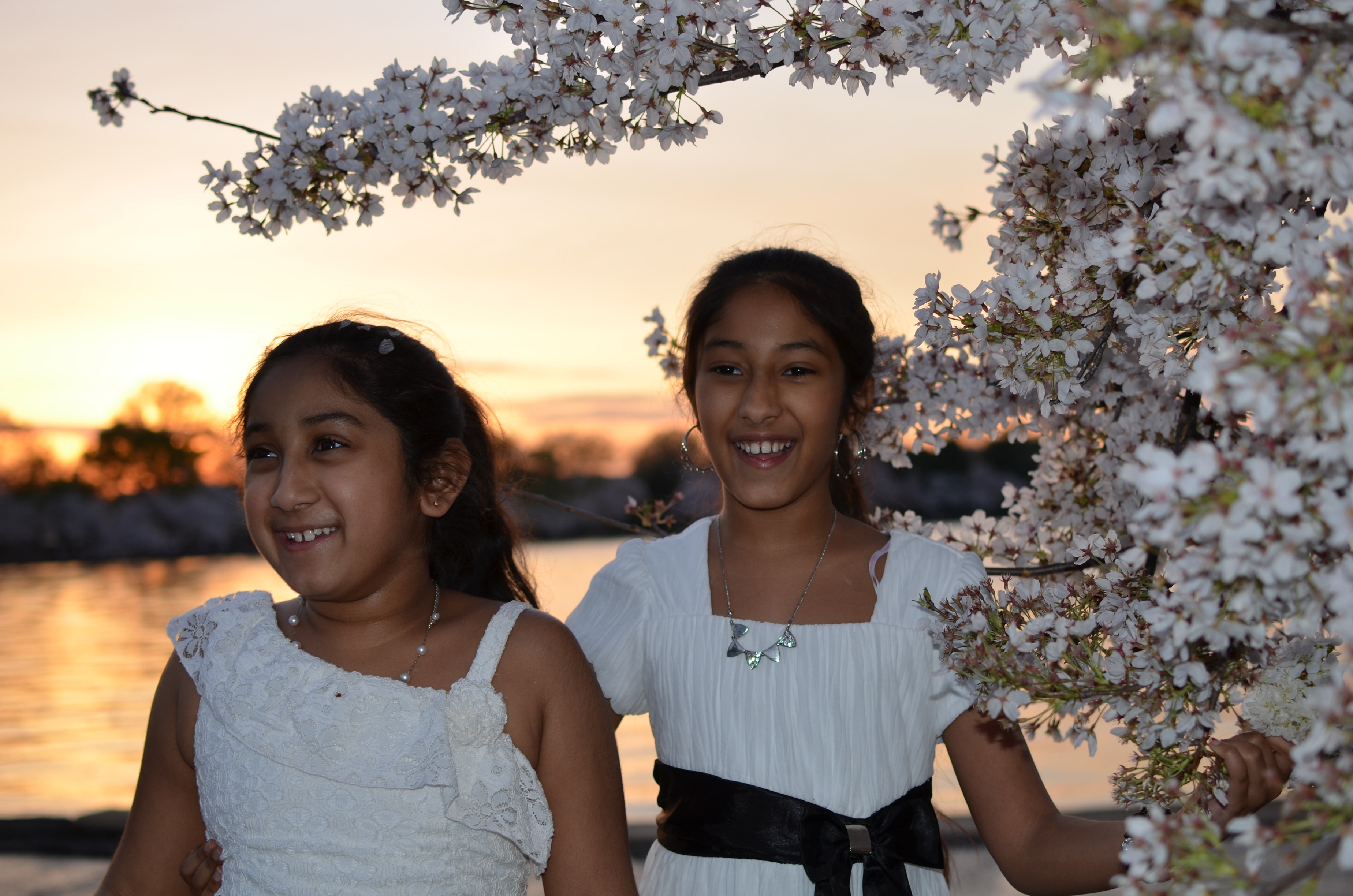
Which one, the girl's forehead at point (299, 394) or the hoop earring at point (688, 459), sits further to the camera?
the hoop earring at point (688, 459)

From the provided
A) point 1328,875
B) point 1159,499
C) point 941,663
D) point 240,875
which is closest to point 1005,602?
point 941,663

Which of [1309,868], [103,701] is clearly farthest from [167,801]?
[103,701]

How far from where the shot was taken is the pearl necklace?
1.93m

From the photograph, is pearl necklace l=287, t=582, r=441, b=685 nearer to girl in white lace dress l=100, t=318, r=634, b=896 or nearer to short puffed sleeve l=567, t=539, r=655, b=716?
girl in white lace dress l=100, t=318, r=634, b=896

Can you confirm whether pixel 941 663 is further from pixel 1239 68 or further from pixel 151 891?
pixel 151 891

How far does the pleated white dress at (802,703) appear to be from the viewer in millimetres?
2033

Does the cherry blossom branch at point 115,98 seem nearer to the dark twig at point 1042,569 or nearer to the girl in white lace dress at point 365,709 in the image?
the girl in white lace dress at point 365,709

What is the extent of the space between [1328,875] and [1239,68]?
4465mm

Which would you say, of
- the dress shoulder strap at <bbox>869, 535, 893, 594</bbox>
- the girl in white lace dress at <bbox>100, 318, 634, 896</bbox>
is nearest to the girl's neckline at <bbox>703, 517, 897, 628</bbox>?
the dress shoulder strap at <bbox>869, 535, 893, 594</bbox>

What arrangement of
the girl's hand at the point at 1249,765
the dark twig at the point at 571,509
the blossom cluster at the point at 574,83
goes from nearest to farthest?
the girl's hand at the point at 1249,765
the blossom cluster at the point at 574,83
the dark twig at the point at 571,509

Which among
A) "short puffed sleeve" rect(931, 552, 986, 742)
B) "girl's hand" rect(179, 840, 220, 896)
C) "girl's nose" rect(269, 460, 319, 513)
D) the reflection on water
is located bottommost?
the reflection on water

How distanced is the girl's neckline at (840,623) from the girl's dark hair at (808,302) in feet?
1.12

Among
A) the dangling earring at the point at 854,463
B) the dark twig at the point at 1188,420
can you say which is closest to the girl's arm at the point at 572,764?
the dangling earring at the point at 854,463

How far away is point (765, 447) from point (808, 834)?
0.75m
